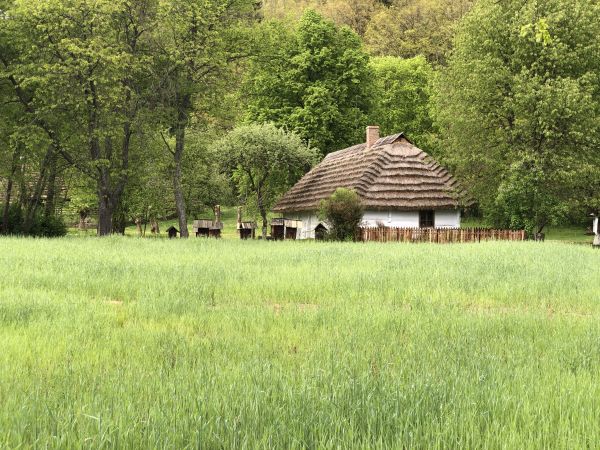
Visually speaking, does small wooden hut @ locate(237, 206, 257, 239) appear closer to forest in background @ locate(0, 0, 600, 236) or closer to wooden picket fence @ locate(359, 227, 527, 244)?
forest in background @ locate(0, 0, 600, 236)

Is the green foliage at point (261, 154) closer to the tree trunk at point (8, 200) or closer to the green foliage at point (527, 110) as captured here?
the green foliage at point (527, 110)

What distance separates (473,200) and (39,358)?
31.0m

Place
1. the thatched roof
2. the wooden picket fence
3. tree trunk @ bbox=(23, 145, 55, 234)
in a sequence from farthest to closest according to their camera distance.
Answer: the thatched roof, the wooden picket fence, tree trunk @ bbox=(23, 145, 55, 234)

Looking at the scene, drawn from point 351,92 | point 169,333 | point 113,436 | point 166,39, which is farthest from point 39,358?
point 351,92

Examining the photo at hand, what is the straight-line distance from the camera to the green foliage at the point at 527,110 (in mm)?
27984

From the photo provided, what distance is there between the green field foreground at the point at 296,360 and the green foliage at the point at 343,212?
1552 cm

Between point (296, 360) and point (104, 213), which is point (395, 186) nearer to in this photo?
point (104, 213)

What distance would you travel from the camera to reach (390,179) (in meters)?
33.7

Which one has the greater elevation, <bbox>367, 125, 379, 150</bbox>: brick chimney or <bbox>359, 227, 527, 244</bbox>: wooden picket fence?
<bbox>367, 125, 379, 150</bbox>: brick chimney

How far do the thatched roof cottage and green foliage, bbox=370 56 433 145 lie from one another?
14.6 m

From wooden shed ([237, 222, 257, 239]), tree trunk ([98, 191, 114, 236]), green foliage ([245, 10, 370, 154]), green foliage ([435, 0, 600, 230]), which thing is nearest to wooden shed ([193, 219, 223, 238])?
wooden shed ([237, 222, 257, 239])

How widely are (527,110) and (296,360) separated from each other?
91.3 ft

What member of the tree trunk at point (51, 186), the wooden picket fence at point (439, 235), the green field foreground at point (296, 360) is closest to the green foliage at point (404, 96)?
the wooden picket fence at point (439, 235)

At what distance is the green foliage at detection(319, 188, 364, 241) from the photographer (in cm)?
2591
